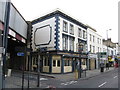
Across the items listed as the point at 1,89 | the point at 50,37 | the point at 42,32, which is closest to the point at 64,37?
the point at 50,37

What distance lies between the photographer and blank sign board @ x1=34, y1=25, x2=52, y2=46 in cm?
2428

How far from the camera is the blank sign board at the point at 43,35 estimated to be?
79.7 ft

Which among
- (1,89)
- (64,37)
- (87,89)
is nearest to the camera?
(1,89)

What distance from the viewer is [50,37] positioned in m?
23.9

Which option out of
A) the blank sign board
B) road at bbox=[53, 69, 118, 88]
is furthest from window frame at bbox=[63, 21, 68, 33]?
road at bbox=[53, 69, 118, 88]

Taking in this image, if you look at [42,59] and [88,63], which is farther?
[88,63]

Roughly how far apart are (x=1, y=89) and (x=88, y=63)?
25875 mm

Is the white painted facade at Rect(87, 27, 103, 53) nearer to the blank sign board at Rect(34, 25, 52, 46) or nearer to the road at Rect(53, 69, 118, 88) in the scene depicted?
the blank sign board at Rect(34, 25, 52, 46)

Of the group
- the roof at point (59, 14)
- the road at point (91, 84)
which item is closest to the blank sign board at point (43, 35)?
the roof at point (59, 14)

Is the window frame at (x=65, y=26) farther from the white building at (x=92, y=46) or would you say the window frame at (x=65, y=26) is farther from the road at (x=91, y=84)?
the road at (x=91, y=84)

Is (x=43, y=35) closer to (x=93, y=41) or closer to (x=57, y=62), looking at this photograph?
(x=57, y=62)

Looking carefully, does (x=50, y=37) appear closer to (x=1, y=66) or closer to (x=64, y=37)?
(x=64, y=37)

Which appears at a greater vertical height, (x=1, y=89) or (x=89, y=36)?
(x=89, y=36)

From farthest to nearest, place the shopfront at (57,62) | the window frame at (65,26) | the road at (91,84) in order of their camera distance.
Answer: the window frame at (65,26), the shopfront at (57,62), the road at (91,84)
